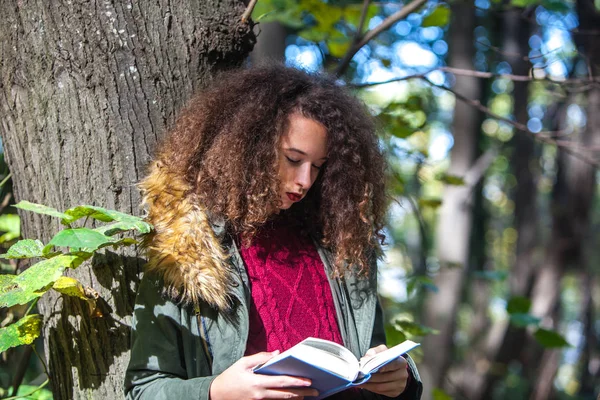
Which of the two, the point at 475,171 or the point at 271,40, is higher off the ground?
the point at 271,40

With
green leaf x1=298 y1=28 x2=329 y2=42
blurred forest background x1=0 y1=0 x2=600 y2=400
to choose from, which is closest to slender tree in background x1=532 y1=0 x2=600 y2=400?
blurred forest background x1=0 y1=0 x2=600 y2=400

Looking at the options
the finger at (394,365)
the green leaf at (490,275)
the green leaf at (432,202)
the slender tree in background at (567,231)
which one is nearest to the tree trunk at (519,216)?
the slender tree in background at (567,231)

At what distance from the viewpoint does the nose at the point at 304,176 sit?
1919mm

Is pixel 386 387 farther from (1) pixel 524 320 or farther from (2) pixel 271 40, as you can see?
(2) pixel 271 40

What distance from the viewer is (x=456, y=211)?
22.1 ft

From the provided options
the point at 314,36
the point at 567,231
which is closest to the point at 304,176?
the point at 314,36

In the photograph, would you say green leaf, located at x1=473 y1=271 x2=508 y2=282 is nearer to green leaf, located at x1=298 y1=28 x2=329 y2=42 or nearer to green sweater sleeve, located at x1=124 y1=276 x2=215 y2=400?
green leaf, located at x1=298 y1=28 x2=329 y2=42

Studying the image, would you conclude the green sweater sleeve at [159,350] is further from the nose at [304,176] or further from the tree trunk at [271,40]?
the tree trunk at [271,40]

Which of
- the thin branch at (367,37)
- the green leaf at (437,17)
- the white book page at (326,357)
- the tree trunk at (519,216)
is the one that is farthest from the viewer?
the tree trunk at (519,216)

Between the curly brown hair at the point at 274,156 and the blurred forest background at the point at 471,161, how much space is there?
223 mm

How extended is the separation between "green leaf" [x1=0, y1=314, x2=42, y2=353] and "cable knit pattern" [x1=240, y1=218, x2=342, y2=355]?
0.63 m

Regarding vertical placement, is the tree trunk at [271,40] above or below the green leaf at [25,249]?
→ above

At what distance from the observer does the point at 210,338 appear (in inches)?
69.7

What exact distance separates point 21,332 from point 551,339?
273cm
